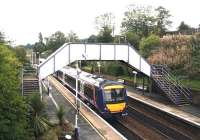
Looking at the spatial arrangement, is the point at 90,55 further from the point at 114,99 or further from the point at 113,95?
the point at 114,99

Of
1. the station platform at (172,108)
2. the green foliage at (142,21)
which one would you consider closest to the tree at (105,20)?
the green foliage at (142,21)

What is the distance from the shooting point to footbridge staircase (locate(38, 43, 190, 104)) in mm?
34500

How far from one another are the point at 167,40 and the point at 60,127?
32.4 meters

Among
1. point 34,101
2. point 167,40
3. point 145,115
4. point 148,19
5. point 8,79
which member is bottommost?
point 145,115

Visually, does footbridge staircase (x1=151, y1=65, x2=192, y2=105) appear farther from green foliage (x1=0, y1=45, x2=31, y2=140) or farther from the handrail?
green foliage (x1=0, y1=45, x2=31, y2=140)

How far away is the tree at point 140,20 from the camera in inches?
3307

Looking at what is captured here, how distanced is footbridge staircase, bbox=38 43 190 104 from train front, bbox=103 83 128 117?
4109 millimetres

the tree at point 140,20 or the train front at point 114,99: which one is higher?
the tree at point 140,20

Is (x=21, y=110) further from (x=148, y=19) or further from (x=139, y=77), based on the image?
(x=148, y=19)

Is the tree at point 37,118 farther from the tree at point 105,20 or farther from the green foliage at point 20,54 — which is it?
the tree at point 105,20

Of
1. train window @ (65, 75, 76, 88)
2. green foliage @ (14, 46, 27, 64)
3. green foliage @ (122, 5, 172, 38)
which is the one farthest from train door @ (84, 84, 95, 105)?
green foliage @ (122, 5, 172, 38)

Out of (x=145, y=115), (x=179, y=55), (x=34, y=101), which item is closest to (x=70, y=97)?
(x=145, y=115)

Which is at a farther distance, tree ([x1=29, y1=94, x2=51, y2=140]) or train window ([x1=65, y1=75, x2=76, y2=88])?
train window ([x1=65, y1=75, x2=76, y2=88])

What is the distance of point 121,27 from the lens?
8956cm
